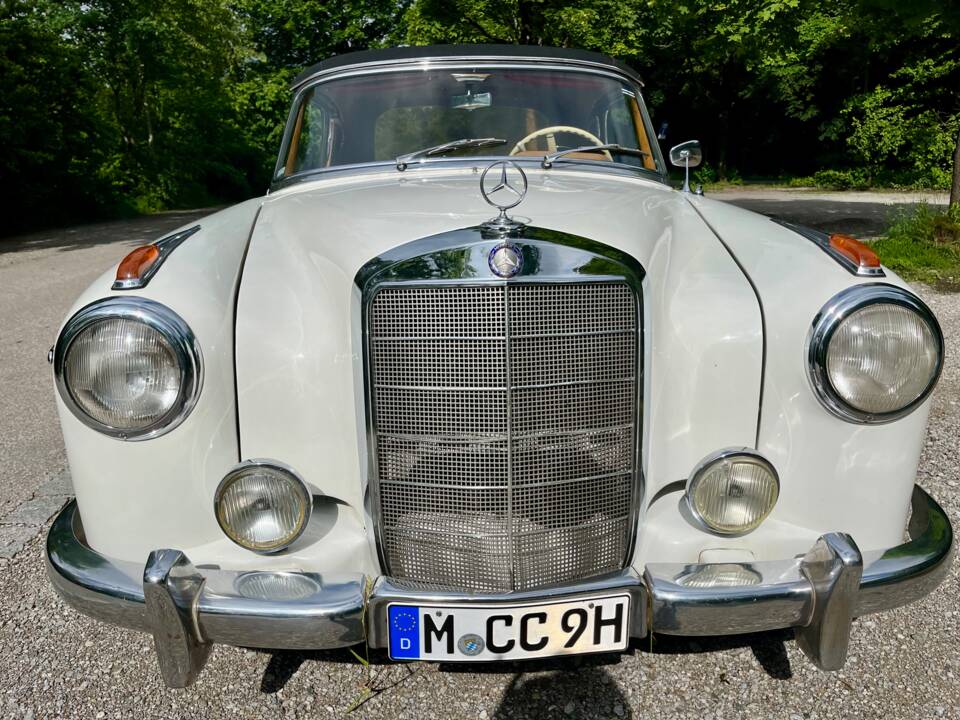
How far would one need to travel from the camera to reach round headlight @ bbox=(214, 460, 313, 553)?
1.93 metres

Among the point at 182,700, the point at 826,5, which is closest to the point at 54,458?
the point at 182,700

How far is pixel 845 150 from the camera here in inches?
977

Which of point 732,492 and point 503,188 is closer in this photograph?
point 732,492

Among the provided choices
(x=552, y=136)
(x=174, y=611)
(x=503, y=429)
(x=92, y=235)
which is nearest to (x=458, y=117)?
(x=552, y=136)

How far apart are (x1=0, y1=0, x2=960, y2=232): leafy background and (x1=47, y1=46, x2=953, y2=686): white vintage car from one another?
8099 mm

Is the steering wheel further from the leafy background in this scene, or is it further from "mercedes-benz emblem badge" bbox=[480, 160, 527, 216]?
the leafy background

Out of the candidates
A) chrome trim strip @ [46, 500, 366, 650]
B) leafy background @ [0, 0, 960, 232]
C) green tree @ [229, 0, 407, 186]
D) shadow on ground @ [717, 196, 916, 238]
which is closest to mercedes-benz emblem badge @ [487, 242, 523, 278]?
chrome trim strip @ [46, 500, 366, 650]

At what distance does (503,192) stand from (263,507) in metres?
1.21

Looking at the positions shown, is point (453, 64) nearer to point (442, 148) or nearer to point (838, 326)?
point (442, 148)

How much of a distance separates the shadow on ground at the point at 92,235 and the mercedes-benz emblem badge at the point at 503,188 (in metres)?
10.7

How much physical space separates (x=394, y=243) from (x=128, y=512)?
1004 mm

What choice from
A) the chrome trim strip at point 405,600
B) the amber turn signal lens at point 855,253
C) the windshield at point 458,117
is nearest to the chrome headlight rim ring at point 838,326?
the amber turn signal lens at point 855,253

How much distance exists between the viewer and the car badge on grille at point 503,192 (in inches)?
76.3

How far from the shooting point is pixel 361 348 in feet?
6.38
